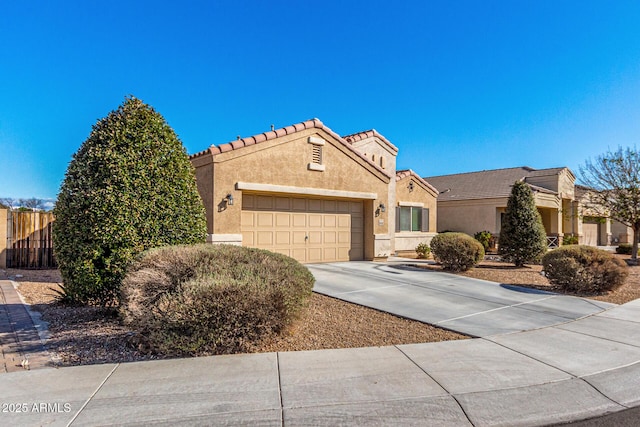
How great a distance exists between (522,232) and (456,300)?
7571 millimetres

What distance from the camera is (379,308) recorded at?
295 inches

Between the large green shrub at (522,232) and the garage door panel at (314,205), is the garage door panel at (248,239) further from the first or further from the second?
the large green shrub at (522,232)

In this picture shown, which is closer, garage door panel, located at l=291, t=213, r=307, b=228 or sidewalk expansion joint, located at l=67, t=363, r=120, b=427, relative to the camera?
sidewalk expansion joint, located at l=67, t=363, r=120, b=427

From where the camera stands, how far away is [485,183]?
86.8 ft

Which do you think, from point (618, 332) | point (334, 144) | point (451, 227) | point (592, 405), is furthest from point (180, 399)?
point (451, 227)

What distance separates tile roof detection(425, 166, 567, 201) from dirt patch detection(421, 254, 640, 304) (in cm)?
1015

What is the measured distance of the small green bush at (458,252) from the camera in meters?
12.4

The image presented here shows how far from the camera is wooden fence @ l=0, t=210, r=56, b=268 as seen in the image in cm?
1245

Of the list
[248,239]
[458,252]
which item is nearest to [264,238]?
[248,239]

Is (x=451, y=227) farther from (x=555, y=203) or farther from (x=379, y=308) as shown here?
(x=379, y=308)

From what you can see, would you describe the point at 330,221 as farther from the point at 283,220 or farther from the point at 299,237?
the point at 283,220

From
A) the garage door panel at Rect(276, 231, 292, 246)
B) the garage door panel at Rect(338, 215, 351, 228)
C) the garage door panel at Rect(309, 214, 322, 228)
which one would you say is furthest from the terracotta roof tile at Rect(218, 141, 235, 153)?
the garage door panel at Rect(338, 215, 351, 228)

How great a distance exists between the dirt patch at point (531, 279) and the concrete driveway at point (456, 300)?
702 millimetres

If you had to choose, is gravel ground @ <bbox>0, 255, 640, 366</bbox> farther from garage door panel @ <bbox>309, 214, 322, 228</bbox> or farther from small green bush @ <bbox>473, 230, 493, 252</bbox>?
small green bush @ <bbox>473, 230, 493, 252</bbox>
